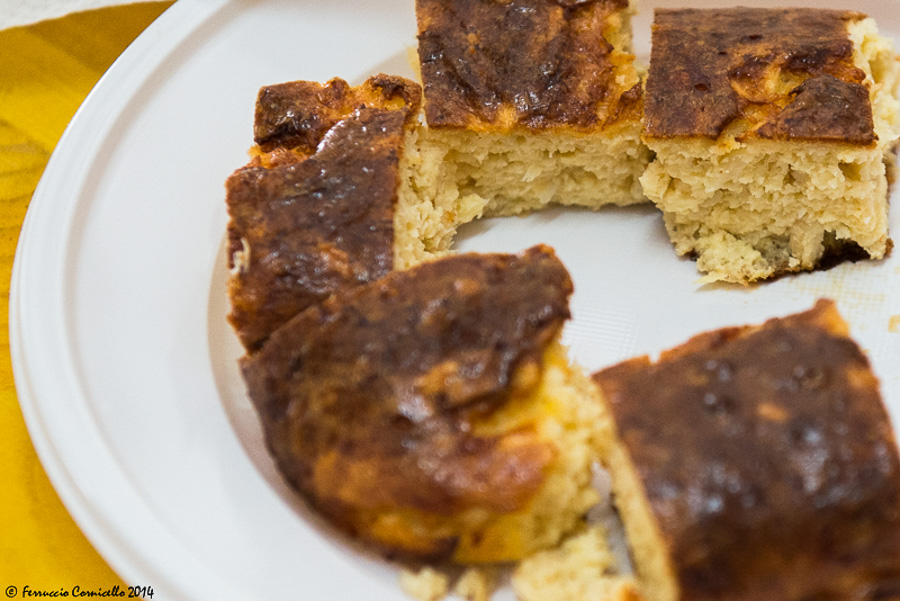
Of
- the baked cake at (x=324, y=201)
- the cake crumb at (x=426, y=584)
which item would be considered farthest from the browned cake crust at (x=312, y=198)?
the cake crumb at (x=426, y=584)

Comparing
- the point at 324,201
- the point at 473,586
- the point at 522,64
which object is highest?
the point at 522,64

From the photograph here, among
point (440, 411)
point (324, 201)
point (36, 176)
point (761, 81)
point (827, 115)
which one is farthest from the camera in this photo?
point (36, 176)

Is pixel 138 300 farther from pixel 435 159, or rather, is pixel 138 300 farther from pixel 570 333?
pixel 570 333

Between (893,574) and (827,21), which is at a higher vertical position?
(827,21)

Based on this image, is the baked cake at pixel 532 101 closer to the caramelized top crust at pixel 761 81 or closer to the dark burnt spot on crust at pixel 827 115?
the caramelized top crust at pixel 761 81

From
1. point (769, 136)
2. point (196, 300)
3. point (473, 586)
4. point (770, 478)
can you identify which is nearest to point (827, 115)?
point (769, 136)

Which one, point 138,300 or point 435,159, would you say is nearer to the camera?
point 138,300

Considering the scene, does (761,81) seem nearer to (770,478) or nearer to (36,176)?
(770,478)

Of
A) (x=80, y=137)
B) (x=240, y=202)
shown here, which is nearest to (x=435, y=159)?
(x=240, y=202)
